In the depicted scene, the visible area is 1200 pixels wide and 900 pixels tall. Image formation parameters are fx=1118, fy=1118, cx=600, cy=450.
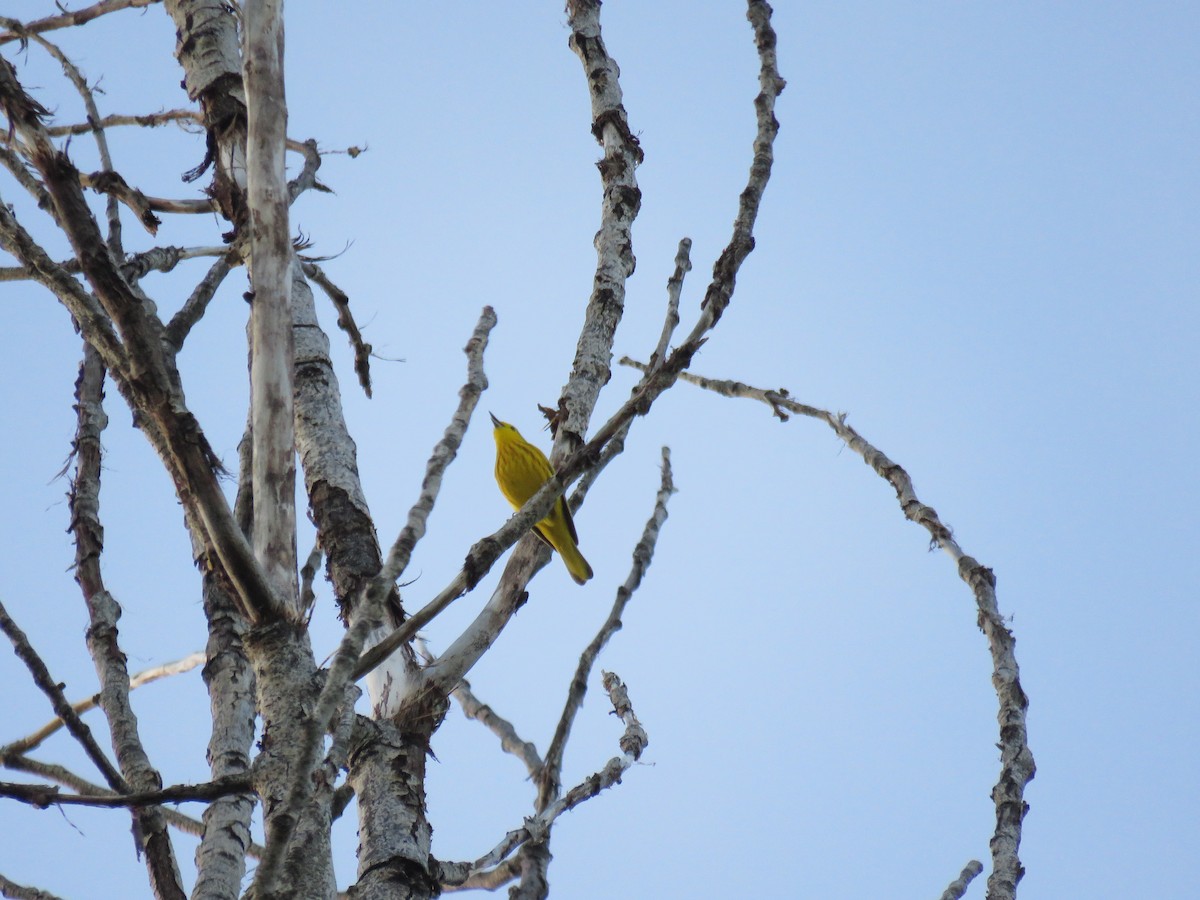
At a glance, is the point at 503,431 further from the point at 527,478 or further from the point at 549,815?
the point at 549,815

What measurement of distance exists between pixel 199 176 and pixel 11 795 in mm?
2221

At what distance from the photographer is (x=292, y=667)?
2.51 meters

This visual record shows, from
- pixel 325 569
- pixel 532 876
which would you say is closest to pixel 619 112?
pixel 325 569

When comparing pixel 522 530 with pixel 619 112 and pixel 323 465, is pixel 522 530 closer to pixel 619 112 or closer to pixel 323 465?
pixel 323 465

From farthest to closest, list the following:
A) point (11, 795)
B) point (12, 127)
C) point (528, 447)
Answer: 1. point (528, 447)
2. point (12, 127)
3. point (11, 795)

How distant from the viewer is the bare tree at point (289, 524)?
2.31 m

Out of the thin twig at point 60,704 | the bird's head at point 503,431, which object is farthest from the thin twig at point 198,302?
the bird's head at point 503,431

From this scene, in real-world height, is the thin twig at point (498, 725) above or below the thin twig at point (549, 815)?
above

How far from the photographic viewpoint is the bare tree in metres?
2.31

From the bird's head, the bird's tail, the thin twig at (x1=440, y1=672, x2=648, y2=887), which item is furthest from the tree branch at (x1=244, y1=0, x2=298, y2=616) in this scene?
the bird's head

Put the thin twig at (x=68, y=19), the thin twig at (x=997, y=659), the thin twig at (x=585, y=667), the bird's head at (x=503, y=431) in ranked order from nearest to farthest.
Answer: the thin twig at (x=997, y=659) < the thin twig at (x=585, y=667) < the thin twig at (x=68, y=19) < the bird's head at (x=503, y=431)

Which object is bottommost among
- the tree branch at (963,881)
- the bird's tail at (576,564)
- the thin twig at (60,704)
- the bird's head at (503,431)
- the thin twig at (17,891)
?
the tree branch at (963,881)

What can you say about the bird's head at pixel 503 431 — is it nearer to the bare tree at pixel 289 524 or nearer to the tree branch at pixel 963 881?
the bare tree at pixel 289 524

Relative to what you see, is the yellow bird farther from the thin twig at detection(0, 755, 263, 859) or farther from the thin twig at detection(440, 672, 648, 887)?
the thin twig at detection(0, 755, 263, 859)
